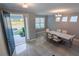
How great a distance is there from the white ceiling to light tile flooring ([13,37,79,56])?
42 centimetres

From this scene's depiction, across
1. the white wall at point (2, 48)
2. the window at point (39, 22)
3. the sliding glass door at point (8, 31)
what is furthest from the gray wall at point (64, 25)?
the white wall at point (2, 48)

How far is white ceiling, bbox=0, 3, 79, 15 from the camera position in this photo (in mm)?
931

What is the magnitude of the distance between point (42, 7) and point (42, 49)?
0.59 m

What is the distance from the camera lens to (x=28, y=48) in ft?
3.78

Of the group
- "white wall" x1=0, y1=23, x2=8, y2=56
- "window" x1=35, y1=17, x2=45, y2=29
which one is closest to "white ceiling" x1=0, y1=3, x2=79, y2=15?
"window" x1=35, y1=17, x2=45, y2=29

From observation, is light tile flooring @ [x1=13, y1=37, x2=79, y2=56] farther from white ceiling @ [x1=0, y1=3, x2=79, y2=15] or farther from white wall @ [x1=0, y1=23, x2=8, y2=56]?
white ceiling @ [x1=0, y1=3, x2=79, y2=15]

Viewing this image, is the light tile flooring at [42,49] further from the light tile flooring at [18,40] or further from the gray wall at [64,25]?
the gray wall at [64,25]

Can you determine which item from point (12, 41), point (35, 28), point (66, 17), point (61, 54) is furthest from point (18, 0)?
point (61, 54)

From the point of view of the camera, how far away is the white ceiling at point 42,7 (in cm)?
93

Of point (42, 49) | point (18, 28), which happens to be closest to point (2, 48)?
point (18, 28)

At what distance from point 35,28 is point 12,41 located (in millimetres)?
376

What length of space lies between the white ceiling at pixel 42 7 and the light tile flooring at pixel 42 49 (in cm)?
42

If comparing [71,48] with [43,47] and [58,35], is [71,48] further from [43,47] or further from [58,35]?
[43,47]

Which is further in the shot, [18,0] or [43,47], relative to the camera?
[43,47]
